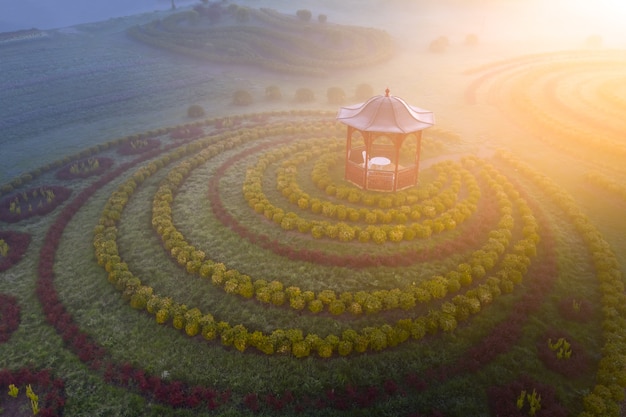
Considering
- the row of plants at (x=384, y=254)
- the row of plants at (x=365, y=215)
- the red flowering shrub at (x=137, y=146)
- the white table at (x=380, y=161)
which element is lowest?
the row of plants at (x=384, y=254)

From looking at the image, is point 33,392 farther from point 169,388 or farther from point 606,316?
point 606,316

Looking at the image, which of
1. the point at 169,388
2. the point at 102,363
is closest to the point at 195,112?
the point at 102,363

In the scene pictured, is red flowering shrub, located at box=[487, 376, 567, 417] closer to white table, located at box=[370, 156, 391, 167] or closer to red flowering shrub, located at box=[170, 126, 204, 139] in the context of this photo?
white table, located at box=[370, 156, 391, 167]

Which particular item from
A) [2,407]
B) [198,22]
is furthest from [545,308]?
[198,22]

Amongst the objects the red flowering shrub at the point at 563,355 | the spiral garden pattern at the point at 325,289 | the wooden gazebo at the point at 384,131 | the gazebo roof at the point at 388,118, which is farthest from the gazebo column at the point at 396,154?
the red flowering shrub at the point at 563,355

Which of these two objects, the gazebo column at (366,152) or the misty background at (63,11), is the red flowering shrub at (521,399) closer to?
the gazebo column at (366,152)

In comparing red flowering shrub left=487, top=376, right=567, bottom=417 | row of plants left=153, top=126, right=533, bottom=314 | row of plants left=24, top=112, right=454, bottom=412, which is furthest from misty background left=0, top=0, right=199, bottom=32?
red flowering shrub left=487, top=376, right=567, bottom=417
